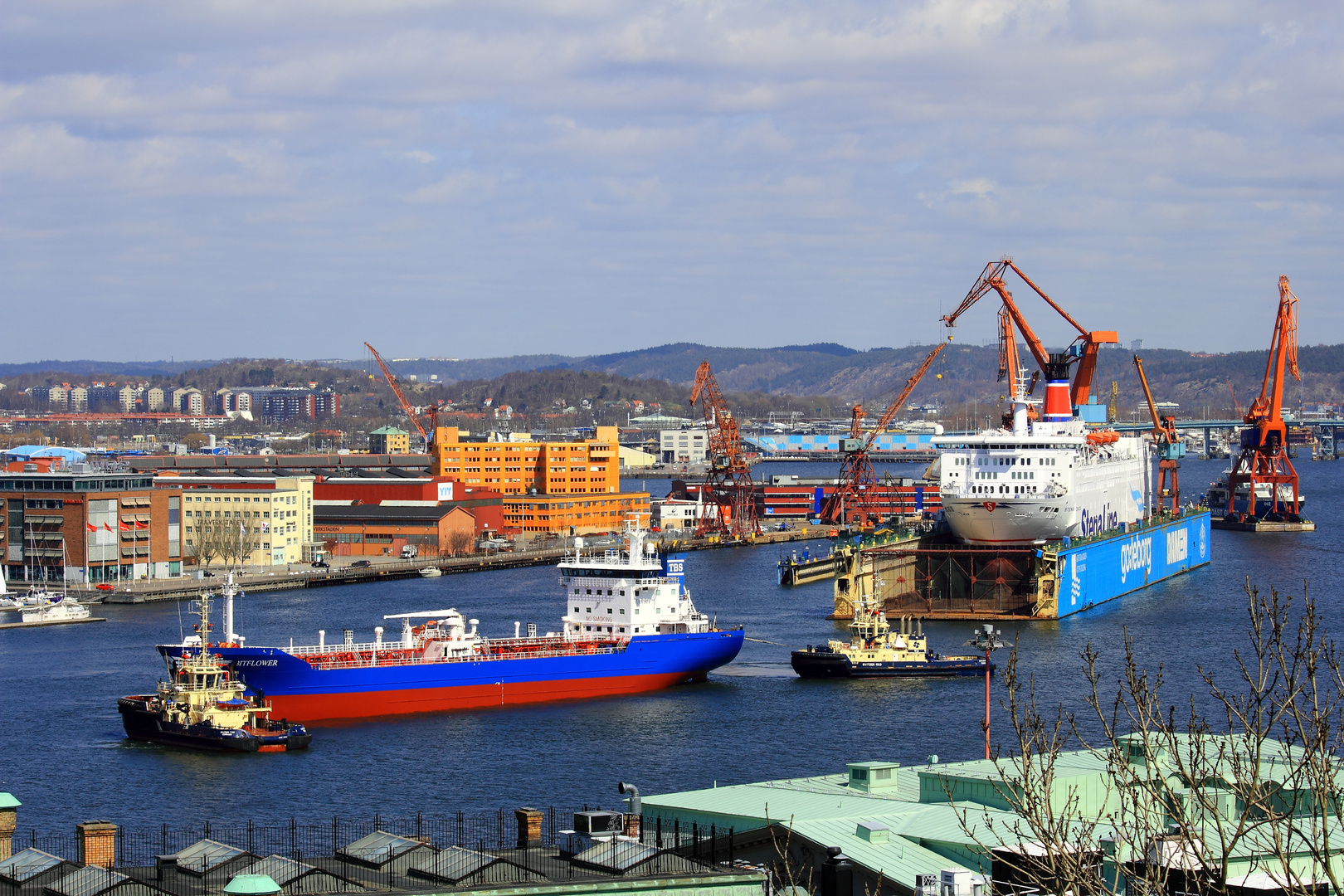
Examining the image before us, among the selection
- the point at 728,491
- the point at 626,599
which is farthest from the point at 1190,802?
the point at 728,491

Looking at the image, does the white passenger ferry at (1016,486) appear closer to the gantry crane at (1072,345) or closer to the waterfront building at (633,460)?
the gantry crane at (1072,345)

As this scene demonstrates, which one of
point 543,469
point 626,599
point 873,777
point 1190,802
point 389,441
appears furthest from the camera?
point 389,441

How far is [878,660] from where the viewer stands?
33.8m

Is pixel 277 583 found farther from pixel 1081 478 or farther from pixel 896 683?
pixel 896 683

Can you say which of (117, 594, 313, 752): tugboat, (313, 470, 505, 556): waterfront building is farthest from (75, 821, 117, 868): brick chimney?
(313, 470, 505, 556): waterfront building

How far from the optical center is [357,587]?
5722cm

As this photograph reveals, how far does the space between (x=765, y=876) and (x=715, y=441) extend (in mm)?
68212

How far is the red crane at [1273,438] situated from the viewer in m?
76.6

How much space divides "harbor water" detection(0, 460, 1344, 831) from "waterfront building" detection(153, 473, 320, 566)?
1630 cm

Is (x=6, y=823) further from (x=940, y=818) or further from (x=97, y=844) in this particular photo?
(x=940, y=818)

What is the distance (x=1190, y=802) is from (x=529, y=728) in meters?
17.5

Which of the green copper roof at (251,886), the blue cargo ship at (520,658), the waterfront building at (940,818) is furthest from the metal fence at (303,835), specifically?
the blue cargo ship at (520,658)

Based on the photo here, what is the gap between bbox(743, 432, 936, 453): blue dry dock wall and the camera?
164 metres

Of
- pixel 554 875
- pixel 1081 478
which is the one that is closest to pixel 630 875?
pixel 554 875
